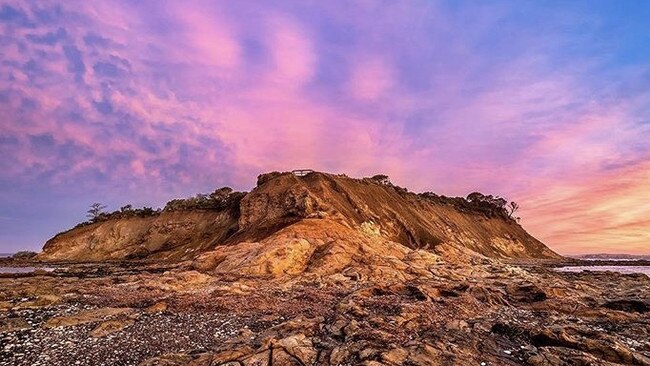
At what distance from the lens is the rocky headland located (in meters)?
13.6

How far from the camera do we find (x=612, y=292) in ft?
104

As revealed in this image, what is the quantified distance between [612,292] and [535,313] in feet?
49.3

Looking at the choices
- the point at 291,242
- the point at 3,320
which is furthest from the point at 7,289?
the point at 291,242

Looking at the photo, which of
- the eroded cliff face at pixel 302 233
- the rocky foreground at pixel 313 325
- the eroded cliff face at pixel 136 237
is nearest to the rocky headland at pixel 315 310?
the rocky foreground at pixel 313 325

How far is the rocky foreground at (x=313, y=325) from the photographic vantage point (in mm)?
13266

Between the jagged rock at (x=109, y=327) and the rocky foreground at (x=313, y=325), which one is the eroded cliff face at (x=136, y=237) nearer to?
the rocky foreground at (x=313, y=325)

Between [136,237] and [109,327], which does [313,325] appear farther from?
[136,237]

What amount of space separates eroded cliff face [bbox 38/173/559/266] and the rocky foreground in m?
8.74

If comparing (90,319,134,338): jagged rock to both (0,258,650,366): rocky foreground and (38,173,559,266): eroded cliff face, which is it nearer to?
(0,258,650,366): rocky foreground

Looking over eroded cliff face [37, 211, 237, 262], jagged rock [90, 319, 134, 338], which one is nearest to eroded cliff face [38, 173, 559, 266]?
eroded cliff face [37, 211, 237, 262]

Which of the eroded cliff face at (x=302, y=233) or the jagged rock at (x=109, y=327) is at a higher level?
the eroded cliff face at (x=302, y=233)

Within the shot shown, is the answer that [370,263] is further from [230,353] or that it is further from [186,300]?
[230,353]

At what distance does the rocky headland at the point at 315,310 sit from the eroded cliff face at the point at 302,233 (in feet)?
1.08

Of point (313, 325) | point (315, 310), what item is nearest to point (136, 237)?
point (315, 310)
